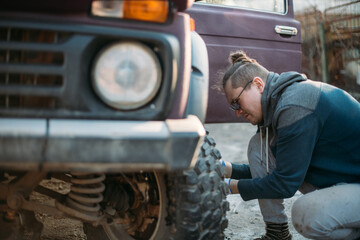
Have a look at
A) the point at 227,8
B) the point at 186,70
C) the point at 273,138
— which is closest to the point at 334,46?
the point at 227,8

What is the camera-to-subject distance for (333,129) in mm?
2131

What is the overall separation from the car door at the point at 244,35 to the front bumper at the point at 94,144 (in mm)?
1588

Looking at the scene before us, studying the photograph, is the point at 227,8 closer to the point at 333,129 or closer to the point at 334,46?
the point at 333,129

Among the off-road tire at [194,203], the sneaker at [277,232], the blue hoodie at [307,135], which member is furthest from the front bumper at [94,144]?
the sneaker at [277,232]

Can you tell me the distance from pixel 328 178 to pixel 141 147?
134cm

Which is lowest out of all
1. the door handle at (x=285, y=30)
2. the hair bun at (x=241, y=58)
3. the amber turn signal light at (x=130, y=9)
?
the hair bun at (x=241, y=58)

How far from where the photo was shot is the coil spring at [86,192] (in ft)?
5.05

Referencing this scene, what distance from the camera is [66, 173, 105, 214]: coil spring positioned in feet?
5.05

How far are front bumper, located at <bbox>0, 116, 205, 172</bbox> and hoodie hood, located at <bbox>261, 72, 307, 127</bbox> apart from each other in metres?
0.98

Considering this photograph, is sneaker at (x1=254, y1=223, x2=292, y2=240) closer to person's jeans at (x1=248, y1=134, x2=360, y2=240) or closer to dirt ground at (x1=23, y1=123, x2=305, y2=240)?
dirt ground at (x1=23, y1=123, x2=305, y2=240)

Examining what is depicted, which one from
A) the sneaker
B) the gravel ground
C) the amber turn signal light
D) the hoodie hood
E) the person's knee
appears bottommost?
the gravel ground

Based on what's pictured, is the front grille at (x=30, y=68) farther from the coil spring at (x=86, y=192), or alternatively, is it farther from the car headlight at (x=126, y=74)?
the coil spring at (x=86, y=192)

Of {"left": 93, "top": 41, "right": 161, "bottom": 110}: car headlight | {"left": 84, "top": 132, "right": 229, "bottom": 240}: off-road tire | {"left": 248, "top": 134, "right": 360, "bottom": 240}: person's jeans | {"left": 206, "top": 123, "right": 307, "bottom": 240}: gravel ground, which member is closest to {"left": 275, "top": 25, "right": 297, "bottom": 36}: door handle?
{"left": 206, "top": 123, "right": 307, "bottom": 240}: gravel ground

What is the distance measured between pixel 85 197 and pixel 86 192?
42mm
